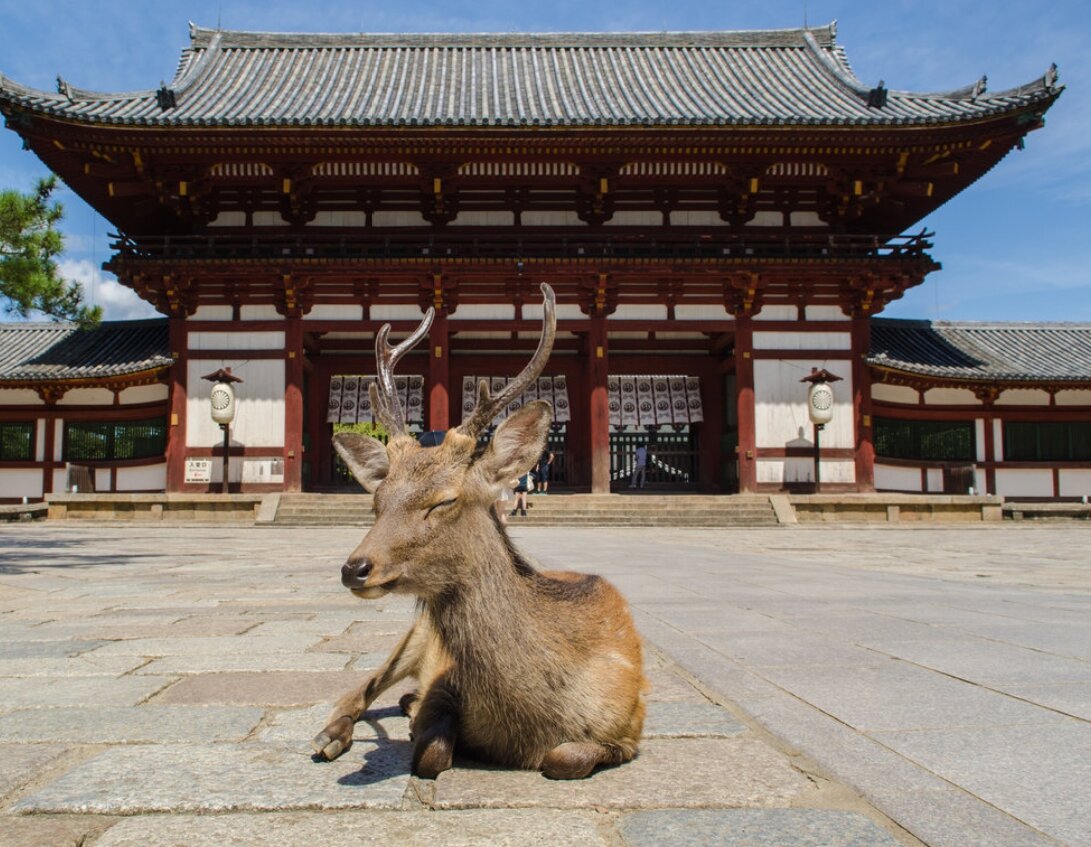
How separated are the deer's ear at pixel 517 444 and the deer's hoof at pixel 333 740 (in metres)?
0.81

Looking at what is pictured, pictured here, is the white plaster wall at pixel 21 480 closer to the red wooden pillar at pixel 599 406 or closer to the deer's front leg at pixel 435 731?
the red wooden pillar at pixel 599 406

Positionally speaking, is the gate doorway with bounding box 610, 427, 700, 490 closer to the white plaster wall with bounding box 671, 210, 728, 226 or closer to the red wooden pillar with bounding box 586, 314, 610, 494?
the red wooden pillar with bounding box 586, 314, 610, 494

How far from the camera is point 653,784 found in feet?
6.75

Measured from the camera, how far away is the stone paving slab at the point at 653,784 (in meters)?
1.93

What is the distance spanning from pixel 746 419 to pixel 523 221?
6.69 meters

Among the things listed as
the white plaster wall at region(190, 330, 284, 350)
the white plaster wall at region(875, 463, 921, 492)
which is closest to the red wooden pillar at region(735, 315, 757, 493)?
the white plaster wall at region(875, 463, 921, 492)

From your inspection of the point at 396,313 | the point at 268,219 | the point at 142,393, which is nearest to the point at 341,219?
the point at 268,219

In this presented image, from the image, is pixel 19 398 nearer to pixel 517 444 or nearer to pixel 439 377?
pixel 439 377

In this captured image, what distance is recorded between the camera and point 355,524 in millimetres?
15984

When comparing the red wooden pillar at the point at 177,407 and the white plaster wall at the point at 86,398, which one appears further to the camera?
the white plaster wall at the point at 86,398

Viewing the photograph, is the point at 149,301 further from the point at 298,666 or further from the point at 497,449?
the point at 497,449

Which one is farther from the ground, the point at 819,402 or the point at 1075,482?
the point at 819,402

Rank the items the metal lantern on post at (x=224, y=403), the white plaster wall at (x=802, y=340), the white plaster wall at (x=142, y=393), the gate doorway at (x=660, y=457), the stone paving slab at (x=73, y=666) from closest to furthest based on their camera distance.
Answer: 1. the stone paving slab at (x=73, y=666)
2. the metal lantern on post at (x=224, y=403)
3. the white plaster wall at (x=802, y=340)
4. the white plaster wall at (x=142, y=393)
5. the gate doorway at (x=660, y=457)

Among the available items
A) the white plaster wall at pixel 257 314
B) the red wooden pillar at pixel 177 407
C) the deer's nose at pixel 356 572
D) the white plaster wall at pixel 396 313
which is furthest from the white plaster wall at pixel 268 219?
the deer's nose at pixel 356 572
